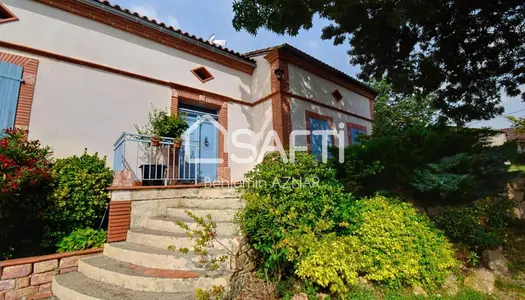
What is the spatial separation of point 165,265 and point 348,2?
16.6ft

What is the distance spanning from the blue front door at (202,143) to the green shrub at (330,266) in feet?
15.8

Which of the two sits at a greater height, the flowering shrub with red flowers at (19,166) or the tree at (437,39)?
the tree at (437,39)

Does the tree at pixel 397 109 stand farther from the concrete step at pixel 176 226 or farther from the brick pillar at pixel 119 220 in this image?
the brick pillar at pixel 119 220

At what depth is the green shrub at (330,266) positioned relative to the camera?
7.59ft

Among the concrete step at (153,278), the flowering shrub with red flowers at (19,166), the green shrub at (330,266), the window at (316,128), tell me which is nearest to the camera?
the green shrub at (330,266)

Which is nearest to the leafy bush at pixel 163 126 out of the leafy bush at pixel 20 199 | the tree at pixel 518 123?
the leafy bush at pixel 20 199

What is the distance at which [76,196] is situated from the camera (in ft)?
12.7

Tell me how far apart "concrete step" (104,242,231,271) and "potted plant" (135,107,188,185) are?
1979mm

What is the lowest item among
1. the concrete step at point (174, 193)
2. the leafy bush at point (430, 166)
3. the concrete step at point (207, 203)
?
the concrete step at point (207, 203)

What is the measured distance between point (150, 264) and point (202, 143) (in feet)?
14.4

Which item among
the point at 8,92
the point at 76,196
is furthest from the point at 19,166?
the point at 8,92

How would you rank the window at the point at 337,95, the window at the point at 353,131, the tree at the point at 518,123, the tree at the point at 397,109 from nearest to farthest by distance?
the window at the point at 337,95 < the window at the point at 353,131 < the tree at the point at 518,123 < the tree at the point at 397,109

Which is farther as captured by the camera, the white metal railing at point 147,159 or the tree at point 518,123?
the tree at point 518,123

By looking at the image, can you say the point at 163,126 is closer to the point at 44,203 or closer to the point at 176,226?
the point at 44,203
